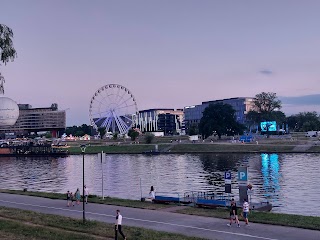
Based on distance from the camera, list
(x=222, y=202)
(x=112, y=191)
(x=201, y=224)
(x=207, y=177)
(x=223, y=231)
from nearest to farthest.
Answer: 1. (x=223, y=231)
2. (x=201, y=224)
3. (x=222, y=202)
4. (x=112, y=191)
5. (x=207, y=177)

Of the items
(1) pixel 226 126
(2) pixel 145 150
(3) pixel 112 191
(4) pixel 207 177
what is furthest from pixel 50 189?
(1) pixel 226 126

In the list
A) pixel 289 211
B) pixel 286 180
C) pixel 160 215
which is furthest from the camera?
pixel 286 180

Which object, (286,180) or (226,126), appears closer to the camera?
(286,180)

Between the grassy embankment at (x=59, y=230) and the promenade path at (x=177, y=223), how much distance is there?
7.20 ft

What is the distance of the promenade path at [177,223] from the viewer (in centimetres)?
2778

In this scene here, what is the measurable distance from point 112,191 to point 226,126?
130599 millimetres

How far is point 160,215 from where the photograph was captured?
3581cm

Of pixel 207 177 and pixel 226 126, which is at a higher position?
pixel 226 126

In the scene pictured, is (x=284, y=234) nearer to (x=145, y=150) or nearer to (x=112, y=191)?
(x=112, y=191)

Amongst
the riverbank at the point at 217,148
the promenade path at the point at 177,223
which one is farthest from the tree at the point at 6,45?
the riverbank at the point at 217,148

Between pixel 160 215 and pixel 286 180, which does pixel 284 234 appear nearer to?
pixel 160 215

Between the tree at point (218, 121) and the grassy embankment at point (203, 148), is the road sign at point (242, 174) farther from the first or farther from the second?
the tree at point (218, 121)

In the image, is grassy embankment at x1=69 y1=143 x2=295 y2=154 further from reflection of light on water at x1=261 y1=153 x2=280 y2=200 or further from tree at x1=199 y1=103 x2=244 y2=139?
reflection of light on water at x1=261 y1=153 x2=280 y2=200

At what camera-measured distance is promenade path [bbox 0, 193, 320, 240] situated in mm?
27781
